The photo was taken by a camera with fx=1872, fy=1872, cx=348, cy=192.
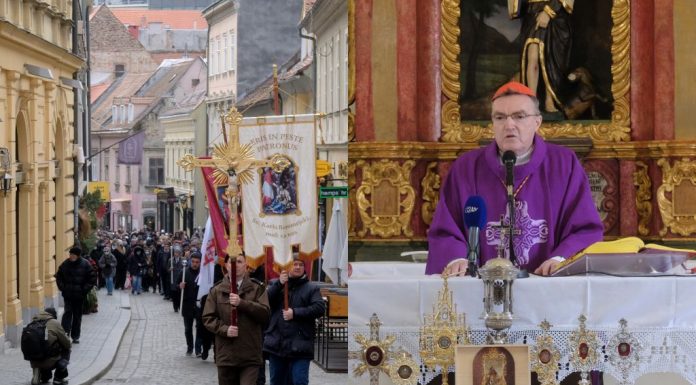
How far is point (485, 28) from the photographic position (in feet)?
42.7

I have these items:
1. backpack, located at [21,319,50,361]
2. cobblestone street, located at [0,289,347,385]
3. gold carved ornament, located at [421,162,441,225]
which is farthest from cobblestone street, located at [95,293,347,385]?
gold carved ornament, located at [421,162,441,225]

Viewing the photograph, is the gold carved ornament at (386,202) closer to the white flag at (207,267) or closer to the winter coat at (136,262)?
the white flag at (207,267)

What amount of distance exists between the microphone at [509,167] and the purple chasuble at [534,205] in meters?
0.61

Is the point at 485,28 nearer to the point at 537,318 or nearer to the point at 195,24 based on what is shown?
the point at 537,318

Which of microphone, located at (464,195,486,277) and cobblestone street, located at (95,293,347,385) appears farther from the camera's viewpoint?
cobblestone street, located at (95,293,347,385)

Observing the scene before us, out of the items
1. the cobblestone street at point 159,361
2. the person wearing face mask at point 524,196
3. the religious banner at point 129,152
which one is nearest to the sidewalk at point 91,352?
the cobblestone street at point 159,361

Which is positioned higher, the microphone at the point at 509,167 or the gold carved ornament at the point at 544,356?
the microphone at the point at 509,167

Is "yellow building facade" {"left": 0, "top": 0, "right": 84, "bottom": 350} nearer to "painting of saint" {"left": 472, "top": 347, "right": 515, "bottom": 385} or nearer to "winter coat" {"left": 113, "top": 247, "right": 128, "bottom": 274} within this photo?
"winter coat" {"left": 113, "top": 247, "right": 128, "bottom": 274}

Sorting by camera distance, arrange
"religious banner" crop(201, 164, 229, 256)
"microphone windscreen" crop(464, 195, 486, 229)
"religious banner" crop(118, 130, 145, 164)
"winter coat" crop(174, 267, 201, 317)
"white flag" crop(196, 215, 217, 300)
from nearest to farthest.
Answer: "microphone windscreen" crop(464, 195, 486, 229) → "religious banner" crop(201, 164, 229, 256) → "white flag" crop(196, 215, 217, 300) → "winter coat" crop(174, 267, 201, 317) → "religious banner" crop(118, 130, 145, 164)

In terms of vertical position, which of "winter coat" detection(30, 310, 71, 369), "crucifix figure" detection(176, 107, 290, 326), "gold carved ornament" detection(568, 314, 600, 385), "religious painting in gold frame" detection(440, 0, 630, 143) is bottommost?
"winter coat" detection(30, 310, 71, 369)

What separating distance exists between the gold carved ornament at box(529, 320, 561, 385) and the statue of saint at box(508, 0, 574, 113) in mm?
2959

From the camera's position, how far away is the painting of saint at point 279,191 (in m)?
16.5

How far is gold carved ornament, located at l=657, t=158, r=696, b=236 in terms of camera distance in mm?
12555

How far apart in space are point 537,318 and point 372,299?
3.01 ft
